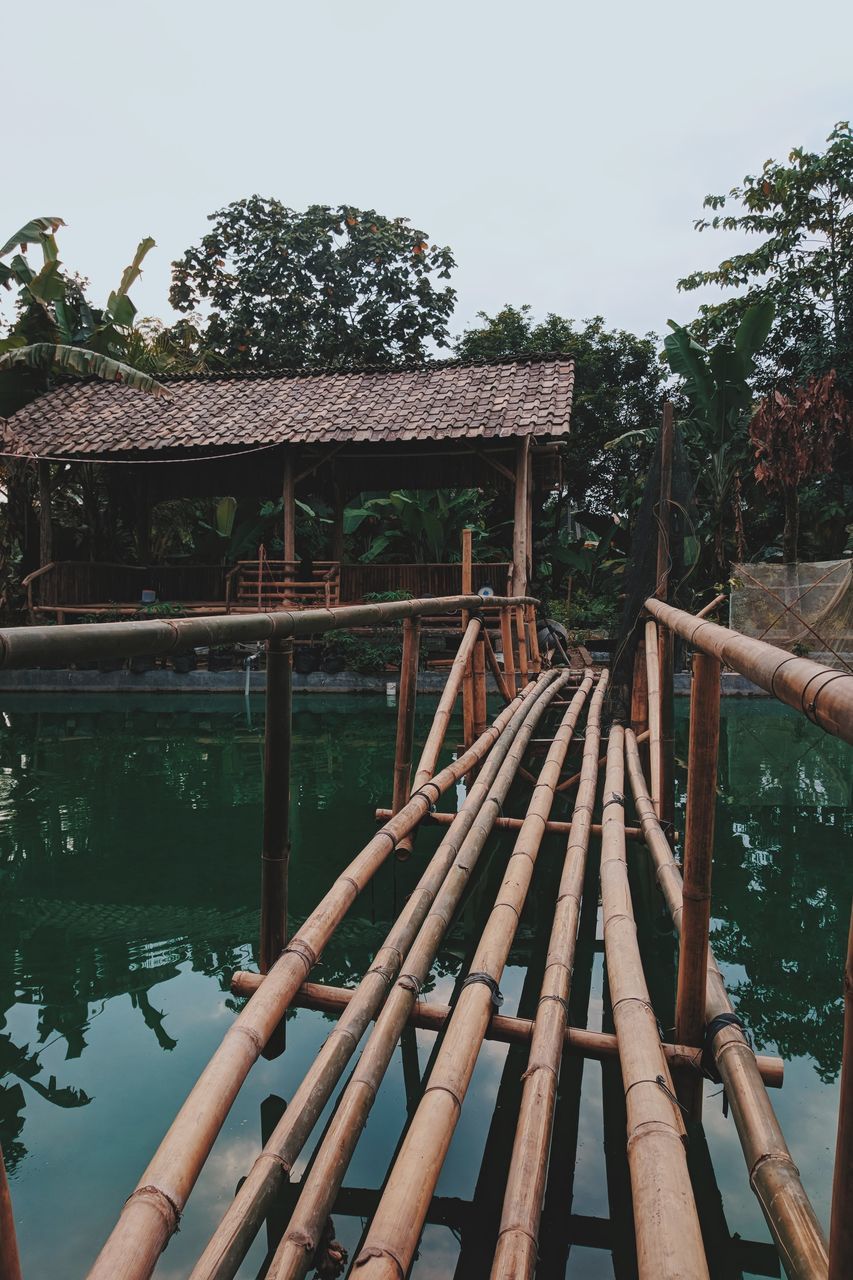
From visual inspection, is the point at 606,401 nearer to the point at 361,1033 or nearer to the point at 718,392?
the point at 718,392

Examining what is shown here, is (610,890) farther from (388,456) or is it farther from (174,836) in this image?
(388,456)

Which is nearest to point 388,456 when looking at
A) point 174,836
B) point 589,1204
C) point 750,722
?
point 750,722

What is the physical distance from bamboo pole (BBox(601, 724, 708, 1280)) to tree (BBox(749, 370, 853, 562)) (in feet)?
30.7

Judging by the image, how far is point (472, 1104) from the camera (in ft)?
6.35

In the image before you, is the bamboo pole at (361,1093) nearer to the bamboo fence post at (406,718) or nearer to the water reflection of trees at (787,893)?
the bamboo fence post at (406,718)

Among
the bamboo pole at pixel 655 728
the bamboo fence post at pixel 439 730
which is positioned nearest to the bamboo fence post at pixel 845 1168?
the bamboo fence post at pixel 439 730

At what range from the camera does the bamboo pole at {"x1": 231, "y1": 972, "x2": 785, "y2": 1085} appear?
1.57 metres

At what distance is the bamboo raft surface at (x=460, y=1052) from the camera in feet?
3.32

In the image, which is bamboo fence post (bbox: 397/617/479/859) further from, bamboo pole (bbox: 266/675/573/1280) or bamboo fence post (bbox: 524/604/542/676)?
bamboo fence post (bbox: 524/604/542/676)

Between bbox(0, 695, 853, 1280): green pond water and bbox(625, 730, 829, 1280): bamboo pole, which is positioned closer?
bbox(625, 730, 829, 1280): bamboo pole

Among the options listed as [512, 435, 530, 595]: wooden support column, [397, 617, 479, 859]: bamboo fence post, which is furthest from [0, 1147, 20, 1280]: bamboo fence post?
[512, 435, 530, 595]: wooden support column

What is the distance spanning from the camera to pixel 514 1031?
1726mm

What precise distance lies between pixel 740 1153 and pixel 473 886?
1607mm

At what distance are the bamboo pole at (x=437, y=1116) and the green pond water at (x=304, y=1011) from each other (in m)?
0.33
